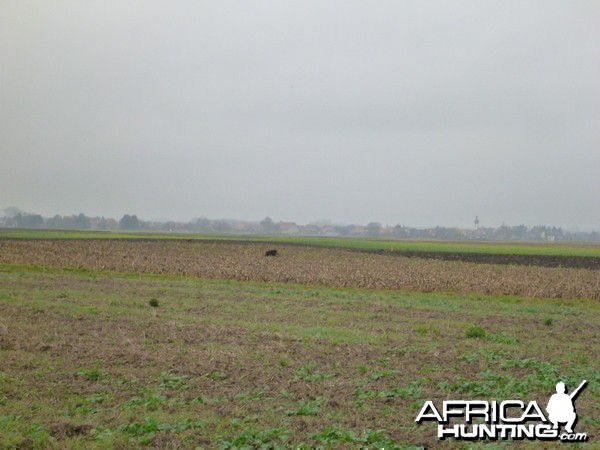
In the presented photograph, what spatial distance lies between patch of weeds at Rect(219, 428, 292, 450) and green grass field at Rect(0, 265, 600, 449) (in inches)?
1.2

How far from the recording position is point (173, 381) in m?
11.6

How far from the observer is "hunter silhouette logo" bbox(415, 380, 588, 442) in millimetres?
8883

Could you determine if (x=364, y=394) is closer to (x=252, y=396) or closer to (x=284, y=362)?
(x=252, y=396)

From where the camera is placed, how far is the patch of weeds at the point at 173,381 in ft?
37.0

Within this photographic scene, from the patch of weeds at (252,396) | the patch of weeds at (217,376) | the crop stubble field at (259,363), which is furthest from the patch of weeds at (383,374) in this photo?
the patch of weeds at (217,376)

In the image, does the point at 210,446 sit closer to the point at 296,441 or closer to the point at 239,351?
the point at 296,441

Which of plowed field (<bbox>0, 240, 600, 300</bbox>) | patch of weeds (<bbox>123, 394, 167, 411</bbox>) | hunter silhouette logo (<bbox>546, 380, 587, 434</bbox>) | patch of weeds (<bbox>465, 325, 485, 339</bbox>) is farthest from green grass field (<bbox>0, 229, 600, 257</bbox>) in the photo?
patch of weeds (<bbox>123, 394, 167, 411</bbox>)

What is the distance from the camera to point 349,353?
1455 centimetres

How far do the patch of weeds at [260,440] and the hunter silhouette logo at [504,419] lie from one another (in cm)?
218

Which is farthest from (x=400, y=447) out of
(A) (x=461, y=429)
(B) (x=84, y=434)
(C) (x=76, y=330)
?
(C) (x=76, y=330)

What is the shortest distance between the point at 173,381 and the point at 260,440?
362 cm

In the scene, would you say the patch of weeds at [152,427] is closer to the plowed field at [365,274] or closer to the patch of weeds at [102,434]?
the patch of weeds at [102,434]

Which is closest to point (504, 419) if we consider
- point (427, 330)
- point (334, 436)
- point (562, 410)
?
point (562, 410)

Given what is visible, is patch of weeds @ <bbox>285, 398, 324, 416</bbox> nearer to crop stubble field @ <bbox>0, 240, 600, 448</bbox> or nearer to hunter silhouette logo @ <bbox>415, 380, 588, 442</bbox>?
crop stubble field @ <bbox>0, 240, 600, 448</bbox>
